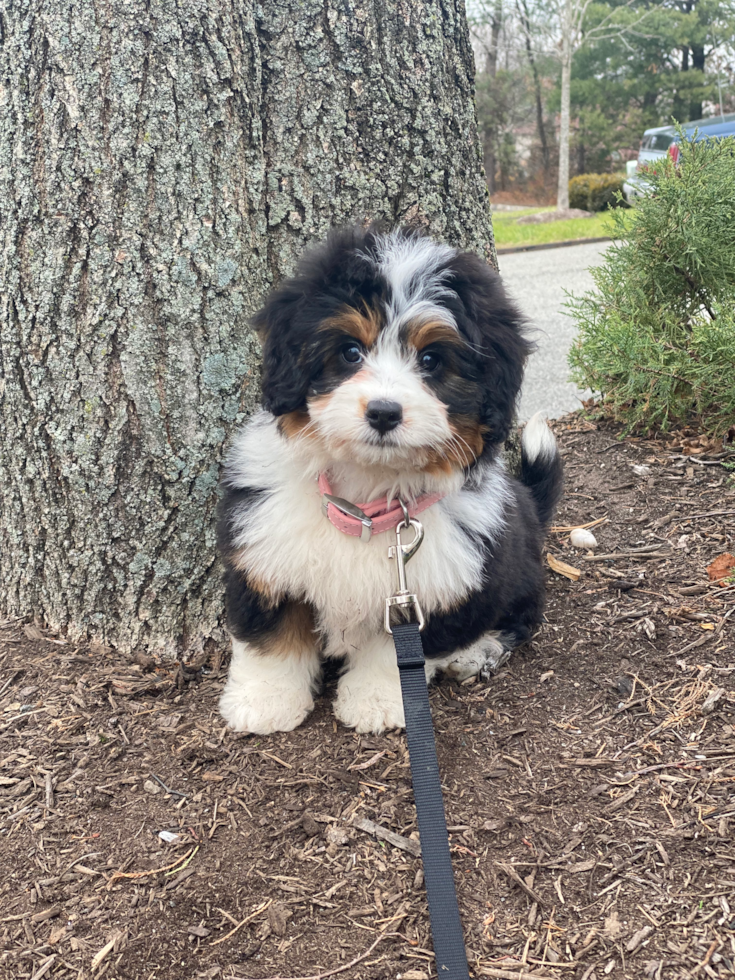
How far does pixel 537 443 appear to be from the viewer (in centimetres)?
334

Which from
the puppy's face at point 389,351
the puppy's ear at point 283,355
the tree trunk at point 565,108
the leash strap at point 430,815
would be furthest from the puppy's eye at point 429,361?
the tree trunk at point 565,108

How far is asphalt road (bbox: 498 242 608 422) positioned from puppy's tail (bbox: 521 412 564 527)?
1.95ft

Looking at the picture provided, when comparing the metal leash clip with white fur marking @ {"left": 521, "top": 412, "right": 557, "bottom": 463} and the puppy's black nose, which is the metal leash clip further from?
white fur marking @ {"left": 521, "top": 412, "right": 557, "bottom": 463}

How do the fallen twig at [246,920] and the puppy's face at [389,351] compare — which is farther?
the puppy's face at [389,351]

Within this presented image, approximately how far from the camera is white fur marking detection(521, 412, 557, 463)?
11.0ft

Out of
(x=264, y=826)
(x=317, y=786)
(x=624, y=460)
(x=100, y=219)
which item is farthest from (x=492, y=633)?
(x=100, y=219)

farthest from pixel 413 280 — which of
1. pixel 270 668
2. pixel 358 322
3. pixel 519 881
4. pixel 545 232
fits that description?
pixel 545 232

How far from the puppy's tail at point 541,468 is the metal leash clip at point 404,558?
1.13 m

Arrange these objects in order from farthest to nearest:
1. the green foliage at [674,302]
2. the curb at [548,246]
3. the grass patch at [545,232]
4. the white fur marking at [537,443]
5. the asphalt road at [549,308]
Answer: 1. the grass patch at [545,232]
2. the curb at [548,246]
3. the asphalt road at [549,308]
4. the green foliage at [674,302]
5. the white fur marking at [537,443]

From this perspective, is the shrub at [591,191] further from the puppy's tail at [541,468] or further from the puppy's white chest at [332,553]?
the puppy's white chest at [332,553]

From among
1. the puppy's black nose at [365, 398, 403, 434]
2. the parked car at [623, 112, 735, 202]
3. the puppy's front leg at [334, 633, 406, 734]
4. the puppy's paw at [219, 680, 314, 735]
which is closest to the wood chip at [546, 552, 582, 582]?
the puppy's front leg at [334, 633, 406, 734]

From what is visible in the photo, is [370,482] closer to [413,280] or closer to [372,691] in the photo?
[413,280]

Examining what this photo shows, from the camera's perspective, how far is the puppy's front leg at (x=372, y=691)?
8.51 ft

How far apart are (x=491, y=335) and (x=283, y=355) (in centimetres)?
56
